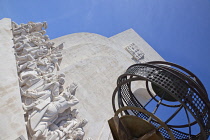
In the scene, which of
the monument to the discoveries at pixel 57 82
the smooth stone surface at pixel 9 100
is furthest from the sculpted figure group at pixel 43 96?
the smooth stone surface at pixel 9 100

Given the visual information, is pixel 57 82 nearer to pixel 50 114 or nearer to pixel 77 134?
pixel 50 114

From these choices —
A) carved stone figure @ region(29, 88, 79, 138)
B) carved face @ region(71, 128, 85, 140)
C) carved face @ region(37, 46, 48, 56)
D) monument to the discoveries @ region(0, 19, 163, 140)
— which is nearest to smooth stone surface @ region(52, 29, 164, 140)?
monument to the discoveries @ region(0, 19, 163, 140)

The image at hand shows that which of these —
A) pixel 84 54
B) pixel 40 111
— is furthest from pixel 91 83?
pixel 40 111

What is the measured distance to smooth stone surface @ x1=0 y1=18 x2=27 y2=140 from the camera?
4.50m

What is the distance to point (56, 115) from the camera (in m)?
6.47

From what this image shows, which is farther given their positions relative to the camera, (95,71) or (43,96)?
(95,71)

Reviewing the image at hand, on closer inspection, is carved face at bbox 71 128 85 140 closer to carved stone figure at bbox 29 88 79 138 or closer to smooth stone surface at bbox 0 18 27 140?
carved stone figure at bbox 29 88 79 138

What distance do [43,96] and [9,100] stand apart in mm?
1279

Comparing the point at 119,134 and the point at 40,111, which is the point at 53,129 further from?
the point at 119,134

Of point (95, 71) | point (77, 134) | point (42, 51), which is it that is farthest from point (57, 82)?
point (95, 71)

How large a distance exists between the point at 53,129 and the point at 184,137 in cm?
430

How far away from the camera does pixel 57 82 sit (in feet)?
23.9

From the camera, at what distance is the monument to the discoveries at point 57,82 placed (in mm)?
5441

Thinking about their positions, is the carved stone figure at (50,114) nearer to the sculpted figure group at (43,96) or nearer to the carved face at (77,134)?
the sculpted figure group at (43,96)
